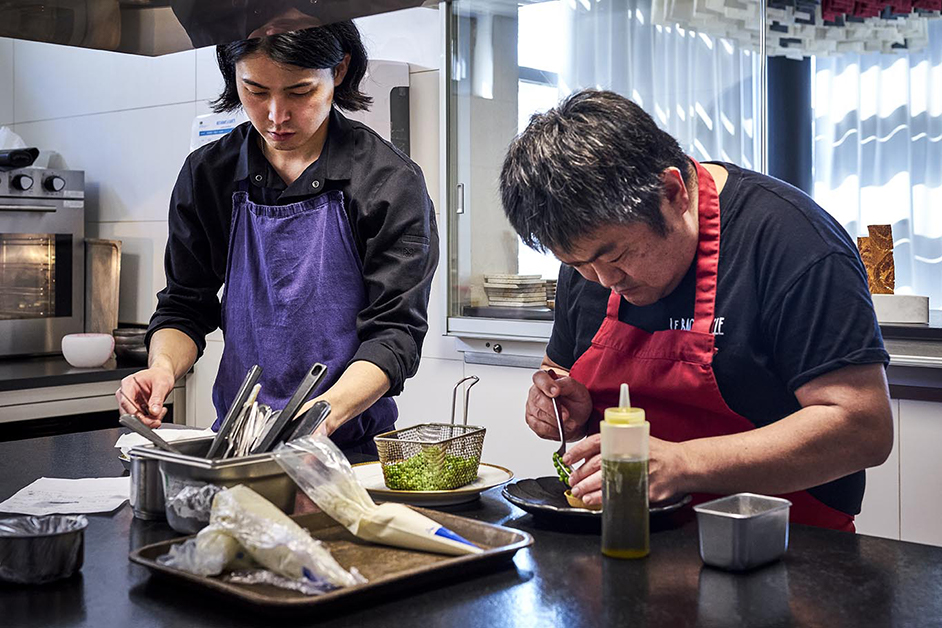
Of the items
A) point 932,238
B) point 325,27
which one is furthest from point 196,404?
point 932,238

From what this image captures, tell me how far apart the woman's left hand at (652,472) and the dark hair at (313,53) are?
884 mm

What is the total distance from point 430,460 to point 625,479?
376mm

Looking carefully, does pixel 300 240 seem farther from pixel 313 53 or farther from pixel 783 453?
pixel 783 453

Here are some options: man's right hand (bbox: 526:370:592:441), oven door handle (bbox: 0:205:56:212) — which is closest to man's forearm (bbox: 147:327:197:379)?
man's right hand (bbox: 526:370:592:441)

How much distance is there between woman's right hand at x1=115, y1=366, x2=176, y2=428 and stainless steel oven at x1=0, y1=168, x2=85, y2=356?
212cm

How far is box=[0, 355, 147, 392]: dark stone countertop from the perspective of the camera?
10.4 feet

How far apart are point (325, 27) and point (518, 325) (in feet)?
4.72

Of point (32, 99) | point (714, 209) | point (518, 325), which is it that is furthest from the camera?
point (32, 99)

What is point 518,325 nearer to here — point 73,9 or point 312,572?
point 73,9

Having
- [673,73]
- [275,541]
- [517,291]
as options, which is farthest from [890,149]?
[275,541]

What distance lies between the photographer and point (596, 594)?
1.06m

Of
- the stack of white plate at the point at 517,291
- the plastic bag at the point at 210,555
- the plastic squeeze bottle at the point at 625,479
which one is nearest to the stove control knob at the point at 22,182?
the stack of white plate at the point at 517,291

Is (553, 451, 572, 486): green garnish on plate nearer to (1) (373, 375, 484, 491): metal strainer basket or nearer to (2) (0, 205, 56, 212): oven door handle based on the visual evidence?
(1) (373, 375, 484, 491): metal strainer basket

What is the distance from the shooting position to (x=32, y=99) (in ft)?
14.4
